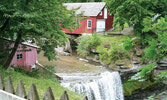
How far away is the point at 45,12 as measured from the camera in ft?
32.4

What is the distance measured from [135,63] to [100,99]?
6.59 meters

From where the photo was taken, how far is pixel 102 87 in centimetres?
1529

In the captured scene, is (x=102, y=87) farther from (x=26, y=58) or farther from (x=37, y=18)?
(x=37, y=18)

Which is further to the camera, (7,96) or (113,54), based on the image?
(113,54)

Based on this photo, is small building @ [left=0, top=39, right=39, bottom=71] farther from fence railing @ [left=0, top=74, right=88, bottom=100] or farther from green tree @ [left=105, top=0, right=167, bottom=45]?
fence railing @ [left=0, top=74, right=88, bottom=100]

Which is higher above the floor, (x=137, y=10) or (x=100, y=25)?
(x=137, y=10)

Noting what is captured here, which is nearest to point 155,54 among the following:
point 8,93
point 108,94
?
→ point 8,93

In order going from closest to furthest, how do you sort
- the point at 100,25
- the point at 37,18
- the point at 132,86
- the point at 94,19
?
the point at 37,18, the point at 132,86, the point at 94,19, the point at 100,25

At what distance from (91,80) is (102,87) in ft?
3.52

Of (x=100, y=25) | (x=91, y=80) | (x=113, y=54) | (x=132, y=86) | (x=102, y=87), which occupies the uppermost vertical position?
(x=100, y=25)

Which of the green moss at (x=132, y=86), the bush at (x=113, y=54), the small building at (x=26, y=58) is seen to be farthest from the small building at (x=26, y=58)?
the green moss at (x=132, y=86)

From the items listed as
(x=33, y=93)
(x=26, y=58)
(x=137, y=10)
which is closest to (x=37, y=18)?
(x=33, y=93)

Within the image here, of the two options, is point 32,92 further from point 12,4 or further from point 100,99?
point 100,99

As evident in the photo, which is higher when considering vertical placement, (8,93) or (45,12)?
(45,12)
